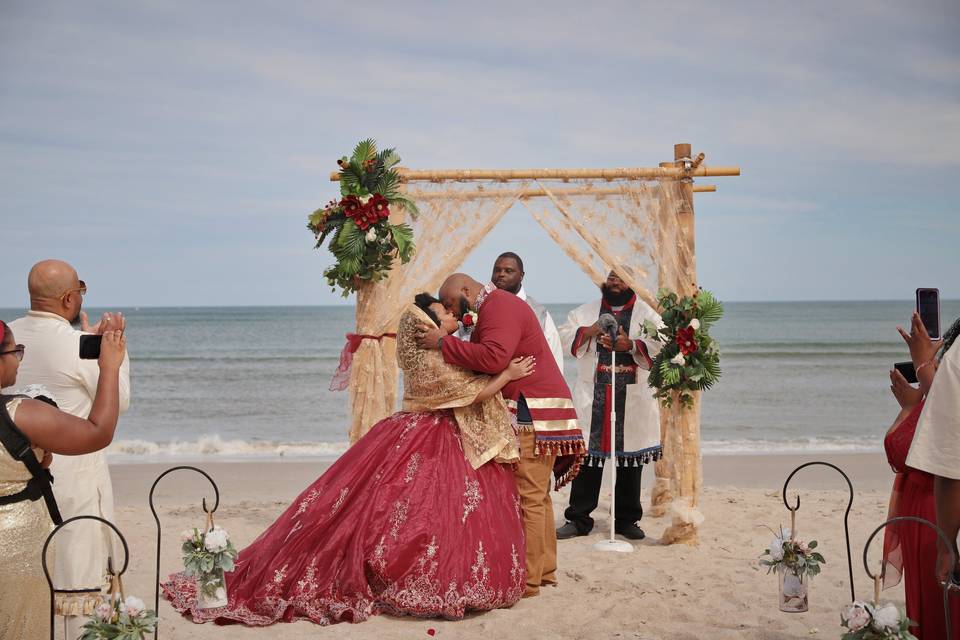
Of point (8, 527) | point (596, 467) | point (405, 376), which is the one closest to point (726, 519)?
point (596, 467)

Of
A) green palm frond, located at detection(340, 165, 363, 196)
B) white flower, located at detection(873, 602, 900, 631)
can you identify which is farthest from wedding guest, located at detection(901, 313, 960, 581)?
green palm frond, located at detection(340, 165, 363, 196)

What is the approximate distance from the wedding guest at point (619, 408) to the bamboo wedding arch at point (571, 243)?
0.78 feet

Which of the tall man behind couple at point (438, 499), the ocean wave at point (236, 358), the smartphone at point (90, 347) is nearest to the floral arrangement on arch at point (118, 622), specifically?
the smartphone at point (90, 347)

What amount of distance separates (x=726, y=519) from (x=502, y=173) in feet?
11.2

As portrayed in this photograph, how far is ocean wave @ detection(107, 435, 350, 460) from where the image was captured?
1272cm

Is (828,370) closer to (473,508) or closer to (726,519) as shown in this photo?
(726,519)

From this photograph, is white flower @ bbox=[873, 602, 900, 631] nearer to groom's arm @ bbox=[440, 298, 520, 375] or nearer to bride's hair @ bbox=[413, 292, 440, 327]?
groom's arm @ bbox=[440, 298, 520, 375]

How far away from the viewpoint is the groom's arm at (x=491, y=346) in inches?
208

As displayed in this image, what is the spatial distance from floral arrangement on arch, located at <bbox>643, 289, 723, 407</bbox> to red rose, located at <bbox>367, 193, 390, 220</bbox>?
2085 mm

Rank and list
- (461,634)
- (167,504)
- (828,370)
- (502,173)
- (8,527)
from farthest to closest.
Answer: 1. (828,370)
2. (167,504)
3. (502,173)
4. (461,634)
5. (8,527)

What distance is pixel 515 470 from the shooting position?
549 centimetres

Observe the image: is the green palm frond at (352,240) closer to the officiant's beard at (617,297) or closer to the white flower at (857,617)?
the officiant's beard at (617,297)

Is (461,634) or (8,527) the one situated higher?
(8,527)

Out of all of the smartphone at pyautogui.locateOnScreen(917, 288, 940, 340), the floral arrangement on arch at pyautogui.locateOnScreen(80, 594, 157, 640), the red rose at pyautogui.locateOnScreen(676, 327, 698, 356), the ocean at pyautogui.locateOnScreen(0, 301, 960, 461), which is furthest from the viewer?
the ocean at pyautogui.locateOnScreen(0, 301, 960, 461)
